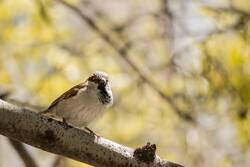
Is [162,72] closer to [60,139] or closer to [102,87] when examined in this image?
[102,87]

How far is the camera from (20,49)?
6148 mm

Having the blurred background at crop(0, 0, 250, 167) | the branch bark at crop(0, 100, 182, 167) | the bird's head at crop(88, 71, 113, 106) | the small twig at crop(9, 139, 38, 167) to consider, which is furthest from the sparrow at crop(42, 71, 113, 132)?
the blurred background at crop(0, 0, 250, 167)

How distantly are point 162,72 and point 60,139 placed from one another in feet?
14.2

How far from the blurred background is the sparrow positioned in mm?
1379

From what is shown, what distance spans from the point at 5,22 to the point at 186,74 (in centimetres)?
180

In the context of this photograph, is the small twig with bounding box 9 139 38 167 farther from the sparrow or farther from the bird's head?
the bird's head

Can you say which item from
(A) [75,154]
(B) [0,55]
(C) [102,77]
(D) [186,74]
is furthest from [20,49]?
(A) [75,154]

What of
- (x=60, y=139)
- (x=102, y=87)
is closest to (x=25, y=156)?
(x=102, y=87)

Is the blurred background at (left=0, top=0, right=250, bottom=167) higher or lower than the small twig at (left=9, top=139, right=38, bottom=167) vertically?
higher

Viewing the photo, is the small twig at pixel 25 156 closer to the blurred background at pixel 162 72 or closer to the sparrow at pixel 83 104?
the sparrow at pixel 83 104

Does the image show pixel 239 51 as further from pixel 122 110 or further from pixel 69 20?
pixel 69 20

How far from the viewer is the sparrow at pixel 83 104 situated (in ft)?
11.1

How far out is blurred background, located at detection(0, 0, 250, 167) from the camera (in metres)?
5.46

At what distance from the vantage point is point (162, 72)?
684cm
